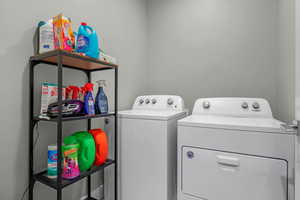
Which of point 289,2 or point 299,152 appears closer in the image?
point 299,152

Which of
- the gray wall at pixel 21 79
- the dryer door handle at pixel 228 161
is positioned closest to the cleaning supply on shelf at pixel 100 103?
the gray wall at pixel 21 79

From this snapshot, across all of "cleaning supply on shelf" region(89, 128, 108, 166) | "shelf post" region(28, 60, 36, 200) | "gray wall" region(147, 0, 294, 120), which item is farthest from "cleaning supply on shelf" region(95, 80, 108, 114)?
"gray wall" region(147, 0, 294, 120)

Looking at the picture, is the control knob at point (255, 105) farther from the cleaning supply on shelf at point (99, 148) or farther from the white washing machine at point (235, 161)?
the cleaning supply on shelf at point (99, 148)

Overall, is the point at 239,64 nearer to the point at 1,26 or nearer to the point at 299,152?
the point at 299,152

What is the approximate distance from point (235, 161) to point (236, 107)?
625mm

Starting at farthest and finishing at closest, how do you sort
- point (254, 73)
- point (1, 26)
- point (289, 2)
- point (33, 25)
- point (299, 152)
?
point (254, 73), point (289, 2), point (33, 25), point (1, 26), point (299, 152)

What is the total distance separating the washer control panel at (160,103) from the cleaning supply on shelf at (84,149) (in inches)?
33.2

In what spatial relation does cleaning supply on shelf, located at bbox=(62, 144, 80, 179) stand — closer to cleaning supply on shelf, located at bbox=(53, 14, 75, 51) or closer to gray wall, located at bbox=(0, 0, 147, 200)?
gray wall, located at bbox=(0, 0, 147, 200)

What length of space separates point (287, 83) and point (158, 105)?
116 centimetres

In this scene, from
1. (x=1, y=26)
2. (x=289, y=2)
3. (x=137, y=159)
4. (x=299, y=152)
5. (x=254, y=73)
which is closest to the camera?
(x=299, y=152)

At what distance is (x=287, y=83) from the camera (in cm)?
124

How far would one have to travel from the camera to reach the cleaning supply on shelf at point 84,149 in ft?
3.50

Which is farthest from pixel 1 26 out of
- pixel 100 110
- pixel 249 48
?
pixel 249 48

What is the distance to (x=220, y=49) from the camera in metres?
1.86
